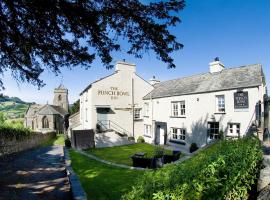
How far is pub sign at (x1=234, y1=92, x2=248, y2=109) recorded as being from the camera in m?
20.2

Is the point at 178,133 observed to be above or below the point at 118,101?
below

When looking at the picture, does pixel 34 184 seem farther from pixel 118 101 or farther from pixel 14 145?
pixel 118 101

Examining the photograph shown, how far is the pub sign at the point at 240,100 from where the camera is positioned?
2020 cm

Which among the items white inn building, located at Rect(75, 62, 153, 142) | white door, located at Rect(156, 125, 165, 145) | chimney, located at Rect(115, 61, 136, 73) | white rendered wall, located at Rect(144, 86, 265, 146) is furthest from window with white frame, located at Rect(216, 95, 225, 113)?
chimney, located at Rect(115, 61, 136, 73)

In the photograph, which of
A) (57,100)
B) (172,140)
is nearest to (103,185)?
(172,140)

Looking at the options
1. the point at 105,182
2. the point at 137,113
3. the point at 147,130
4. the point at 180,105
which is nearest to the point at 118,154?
the point at 180,105

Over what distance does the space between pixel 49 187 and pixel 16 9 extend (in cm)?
756

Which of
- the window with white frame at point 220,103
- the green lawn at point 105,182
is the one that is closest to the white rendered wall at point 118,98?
the window with white frame at point 220,103

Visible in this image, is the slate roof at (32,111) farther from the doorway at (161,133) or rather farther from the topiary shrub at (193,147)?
the topiary shrub at (193,147)

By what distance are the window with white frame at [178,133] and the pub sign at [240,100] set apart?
26.8ft

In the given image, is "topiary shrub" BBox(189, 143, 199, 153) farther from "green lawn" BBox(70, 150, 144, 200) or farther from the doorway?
"green lawn" BBox(70, 150, 144, 200)

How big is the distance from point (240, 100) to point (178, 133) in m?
9.77

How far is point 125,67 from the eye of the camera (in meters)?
33.6

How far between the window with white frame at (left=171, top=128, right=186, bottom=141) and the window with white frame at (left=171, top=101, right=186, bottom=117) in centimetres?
192
